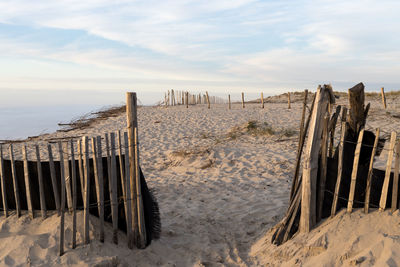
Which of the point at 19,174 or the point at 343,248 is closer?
the point at 343,248

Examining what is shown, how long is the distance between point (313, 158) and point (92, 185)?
240cm

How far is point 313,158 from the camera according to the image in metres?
3.43

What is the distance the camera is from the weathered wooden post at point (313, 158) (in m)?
3.40

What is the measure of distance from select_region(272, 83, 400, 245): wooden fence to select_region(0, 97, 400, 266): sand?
0.57 ft

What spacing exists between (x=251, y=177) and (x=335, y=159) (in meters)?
3.12

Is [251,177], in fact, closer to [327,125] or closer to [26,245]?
[327,125]

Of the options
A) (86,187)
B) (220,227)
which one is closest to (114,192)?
(86,187)

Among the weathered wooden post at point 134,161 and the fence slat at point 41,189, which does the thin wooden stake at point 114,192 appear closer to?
the weathered wooden post at point 134,161

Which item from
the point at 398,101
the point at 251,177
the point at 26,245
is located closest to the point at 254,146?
the point at 251,177

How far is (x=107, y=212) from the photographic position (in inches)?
150

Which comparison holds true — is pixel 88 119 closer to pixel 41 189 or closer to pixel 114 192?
pixel 41 189

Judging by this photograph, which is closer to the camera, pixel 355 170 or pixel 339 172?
pixel 355 170

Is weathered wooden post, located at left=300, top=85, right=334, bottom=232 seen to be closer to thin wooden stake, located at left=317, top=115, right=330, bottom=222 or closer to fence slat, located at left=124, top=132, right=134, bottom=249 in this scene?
thin wooden stake, located at left=317, top=115, right=330, bottom=222

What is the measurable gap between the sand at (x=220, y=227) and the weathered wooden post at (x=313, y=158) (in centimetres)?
20
